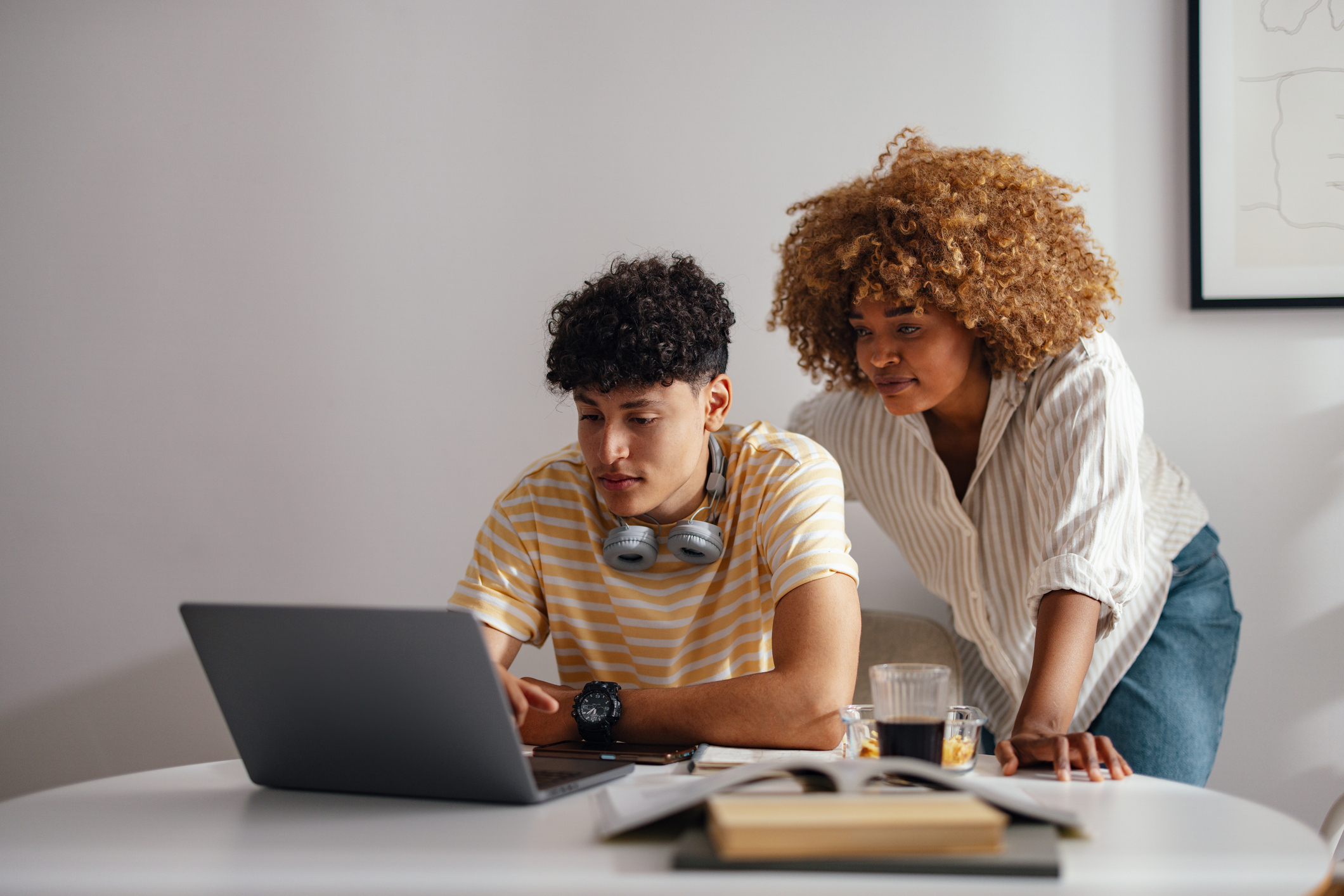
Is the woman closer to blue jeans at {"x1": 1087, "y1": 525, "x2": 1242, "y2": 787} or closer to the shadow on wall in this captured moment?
blue jeans at {"x1": 1087, "y1": 525, "x2": 1242, "y2": 787}

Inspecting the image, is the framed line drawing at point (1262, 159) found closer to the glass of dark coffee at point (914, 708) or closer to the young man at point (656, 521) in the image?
the young man at point (656, 521)

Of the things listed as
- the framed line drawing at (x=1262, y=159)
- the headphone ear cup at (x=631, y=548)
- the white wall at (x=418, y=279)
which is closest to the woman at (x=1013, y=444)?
the white wall at (x=418, y=279)

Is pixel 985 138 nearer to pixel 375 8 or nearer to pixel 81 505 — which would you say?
pixel 375 8

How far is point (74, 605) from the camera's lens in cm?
238

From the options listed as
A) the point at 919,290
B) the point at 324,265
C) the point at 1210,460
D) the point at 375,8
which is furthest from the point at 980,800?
the point at 375,8

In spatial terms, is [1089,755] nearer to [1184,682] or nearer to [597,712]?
[597,712]

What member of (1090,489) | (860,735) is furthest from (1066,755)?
(1090,489)

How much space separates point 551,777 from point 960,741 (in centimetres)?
43

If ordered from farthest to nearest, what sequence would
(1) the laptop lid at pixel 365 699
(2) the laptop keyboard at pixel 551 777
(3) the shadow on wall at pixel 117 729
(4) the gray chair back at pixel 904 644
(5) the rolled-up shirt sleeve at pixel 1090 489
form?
(3) the shadow on wall at pixel 117 729, (4) the gray chair back at pixel 904 644, (5) the rolled-up shirt sleeve at pixel 1090 489, (2) the laptop keyboard at pixel 551 777, (1) the laptop lid at pixel 365 699

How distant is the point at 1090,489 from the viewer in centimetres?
153

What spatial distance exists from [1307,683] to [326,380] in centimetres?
225

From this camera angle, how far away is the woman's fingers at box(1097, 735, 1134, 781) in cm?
104

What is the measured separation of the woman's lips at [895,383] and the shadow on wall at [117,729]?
171 cm

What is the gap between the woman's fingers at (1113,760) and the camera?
3.42 ft
